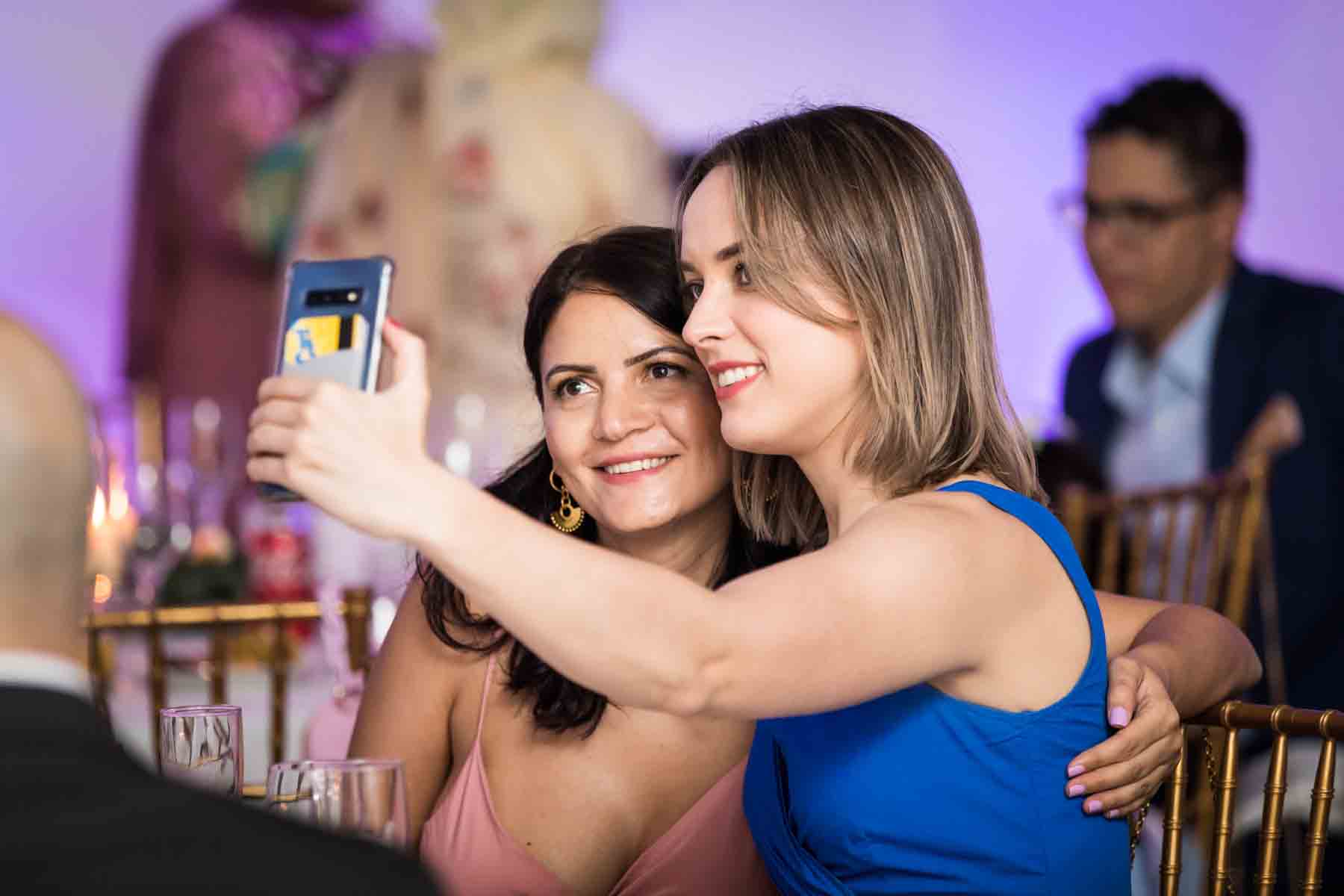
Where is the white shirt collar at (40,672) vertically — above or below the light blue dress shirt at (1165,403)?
above

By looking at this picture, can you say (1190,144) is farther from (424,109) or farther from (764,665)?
(764,665)

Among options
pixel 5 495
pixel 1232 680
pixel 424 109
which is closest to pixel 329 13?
pixel 424 109

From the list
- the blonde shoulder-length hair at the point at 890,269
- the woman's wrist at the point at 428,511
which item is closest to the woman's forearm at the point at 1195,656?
the blonde shoulder-length hair at the point at 890,269

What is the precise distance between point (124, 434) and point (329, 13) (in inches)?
56.6

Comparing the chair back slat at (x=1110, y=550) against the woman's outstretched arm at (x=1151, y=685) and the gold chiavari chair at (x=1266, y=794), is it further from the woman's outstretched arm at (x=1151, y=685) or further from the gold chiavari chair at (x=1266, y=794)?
the gold chiavari chair at (x=1266, y=794)

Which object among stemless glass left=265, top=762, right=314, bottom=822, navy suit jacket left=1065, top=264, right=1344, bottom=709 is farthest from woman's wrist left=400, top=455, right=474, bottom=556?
navy suit jacket left=1065, top=264, right=1344, bottom=709

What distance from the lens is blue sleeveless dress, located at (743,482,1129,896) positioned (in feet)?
4.31

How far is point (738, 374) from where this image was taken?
1.36m

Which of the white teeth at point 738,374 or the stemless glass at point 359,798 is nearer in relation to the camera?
the stemless glass at point 359,798

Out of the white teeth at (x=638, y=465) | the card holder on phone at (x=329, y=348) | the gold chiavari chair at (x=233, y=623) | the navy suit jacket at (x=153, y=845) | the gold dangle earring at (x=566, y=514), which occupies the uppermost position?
the card holder on phone at (x=329, y=348)

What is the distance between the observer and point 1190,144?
3.50 metres

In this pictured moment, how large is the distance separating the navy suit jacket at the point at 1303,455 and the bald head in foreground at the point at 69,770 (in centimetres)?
288

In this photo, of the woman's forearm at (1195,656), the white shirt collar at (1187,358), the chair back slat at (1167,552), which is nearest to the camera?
the woman's forearm at (1195,656)

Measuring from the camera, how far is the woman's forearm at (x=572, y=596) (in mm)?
982
